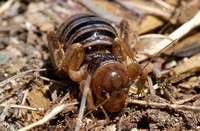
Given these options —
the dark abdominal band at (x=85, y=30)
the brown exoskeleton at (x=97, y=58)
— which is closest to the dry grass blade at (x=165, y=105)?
the brown exoskeleton at (x=97, y=58)

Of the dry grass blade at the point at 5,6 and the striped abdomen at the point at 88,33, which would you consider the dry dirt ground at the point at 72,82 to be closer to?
the dry grass blade at the point at 5,6

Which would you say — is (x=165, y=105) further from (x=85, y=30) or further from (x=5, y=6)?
(x=5, y=6)

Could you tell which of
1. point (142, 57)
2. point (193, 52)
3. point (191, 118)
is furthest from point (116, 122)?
point (193, 52)

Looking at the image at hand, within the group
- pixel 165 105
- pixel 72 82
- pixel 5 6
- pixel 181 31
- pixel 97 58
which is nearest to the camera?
pixel 165 105

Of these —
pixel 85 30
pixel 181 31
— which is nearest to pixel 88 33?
pixel 85 30

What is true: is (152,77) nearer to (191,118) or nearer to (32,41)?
(191,118)

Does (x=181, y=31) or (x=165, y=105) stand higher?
(x=181, y=31)

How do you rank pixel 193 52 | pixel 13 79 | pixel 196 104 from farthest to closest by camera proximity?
pixel 193 52, pixel 13 79, pixel 196 104
